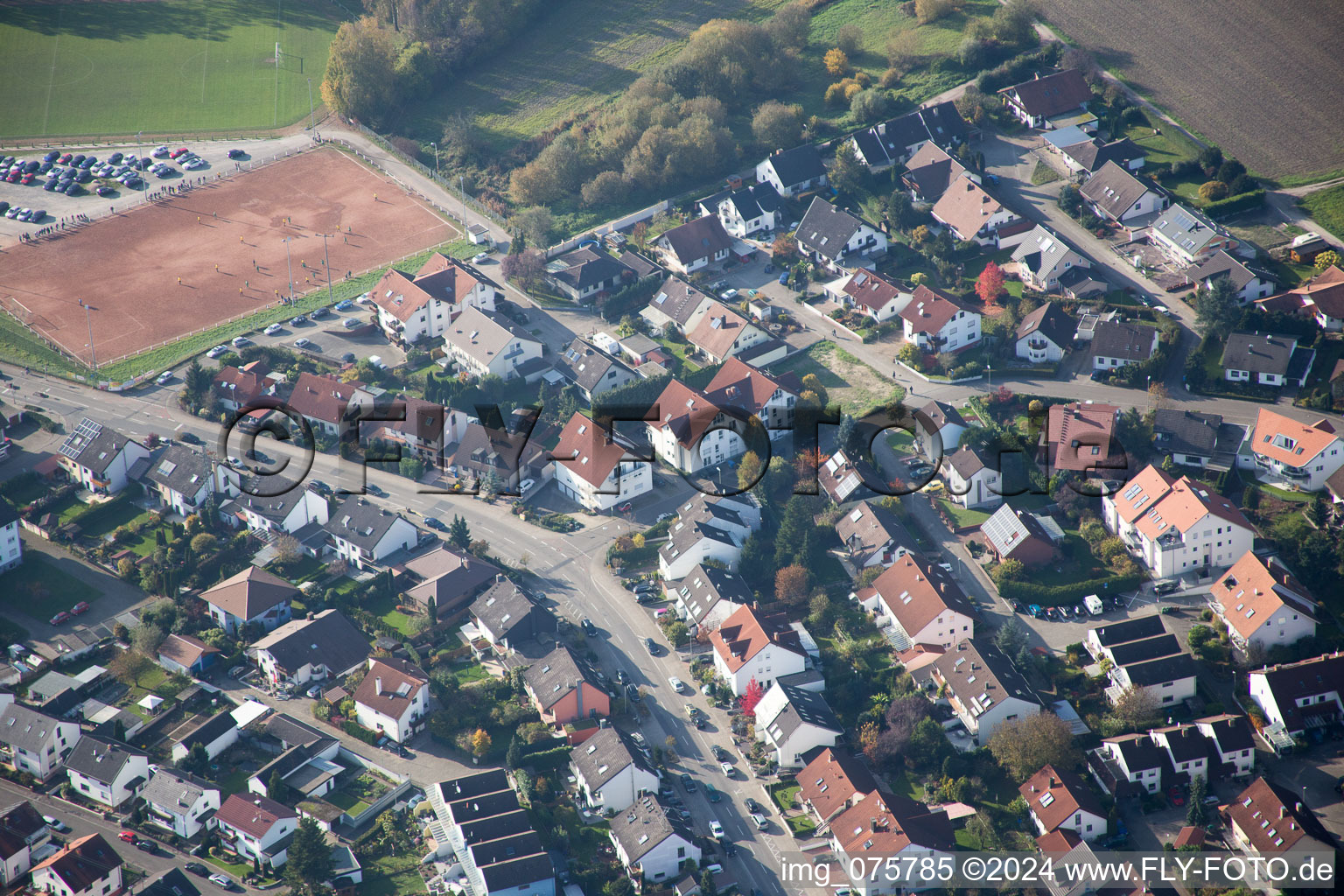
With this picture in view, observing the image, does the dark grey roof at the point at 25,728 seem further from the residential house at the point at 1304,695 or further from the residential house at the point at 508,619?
the residential house at the point at 1304,695

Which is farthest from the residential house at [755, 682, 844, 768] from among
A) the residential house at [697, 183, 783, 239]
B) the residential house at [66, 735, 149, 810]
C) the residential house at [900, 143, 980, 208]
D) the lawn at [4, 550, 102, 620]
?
the residential house at [900, 143, 980, 208]

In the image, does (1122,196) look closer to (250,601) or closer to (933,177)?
(933,177)

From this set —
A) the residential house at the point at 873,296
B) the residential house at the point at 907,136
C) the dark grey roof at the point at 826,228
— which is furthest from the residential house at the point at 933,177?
the residential house at the point at 873,296

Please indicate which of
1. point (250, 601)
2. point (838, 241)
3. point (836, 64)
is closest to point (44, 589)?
point (250, 601)

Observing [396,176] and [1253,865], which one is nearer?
[1253,865]

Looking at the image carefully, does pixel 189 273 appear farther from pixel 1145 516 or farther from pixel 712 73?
pixel 1145 516

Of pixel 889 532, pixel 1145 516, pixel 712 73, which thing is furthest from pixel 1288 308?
pixel 712 73
